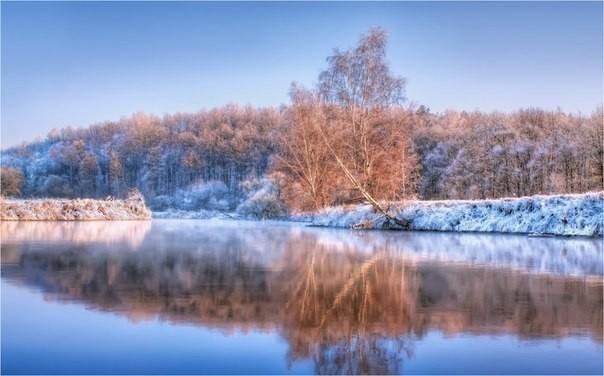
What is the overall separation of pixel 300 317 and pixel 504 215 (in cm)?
2066

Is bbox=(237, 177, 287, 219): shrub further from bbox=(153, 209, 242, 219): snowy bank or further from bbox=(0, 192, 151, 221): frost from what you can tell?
bbox=(0, 192, 151, 221): frost

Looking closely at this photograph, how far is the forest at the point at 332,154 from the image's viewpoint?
32.0 metres

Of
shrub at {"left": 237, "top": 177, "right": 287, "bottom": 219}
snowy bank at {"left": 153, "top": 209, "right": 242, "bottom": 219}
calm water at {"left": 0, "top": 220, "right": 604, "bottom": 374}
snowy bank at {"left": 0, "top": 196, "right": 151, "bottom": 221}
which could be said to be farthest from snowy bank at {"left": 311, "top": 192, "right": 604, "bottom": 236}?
snowy bank at {"left": 153, "top": 209, "right": 242, "bottom": 219}

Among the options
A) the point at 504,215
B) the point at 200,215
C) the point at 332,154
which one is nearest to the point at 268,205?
the point at 200,215

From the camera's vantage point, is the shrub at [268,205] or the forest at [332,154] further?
the shrub at [268,205]

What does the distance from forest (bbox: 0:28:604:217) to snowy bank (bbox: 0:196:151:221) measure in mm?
13819

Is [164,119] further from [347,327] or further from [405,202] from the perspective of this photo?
[347,327]

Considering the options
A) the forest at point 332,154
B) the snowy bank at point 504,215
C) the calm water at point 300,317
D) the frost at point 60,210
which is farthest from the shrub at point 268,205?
the calm water at point 300,317

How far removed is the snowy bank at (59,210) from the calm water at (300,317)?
3405cm

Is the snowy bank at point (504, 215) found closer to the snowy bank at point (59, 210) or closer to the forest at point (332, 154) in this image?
the forest at point (332, 154)

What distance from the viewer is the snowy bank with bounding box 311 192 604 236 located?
72.6 ft

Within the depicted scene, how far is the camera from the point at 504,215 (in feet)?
82.8

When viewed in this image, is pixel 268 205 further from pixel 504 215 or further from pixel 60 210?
pixel 504 215

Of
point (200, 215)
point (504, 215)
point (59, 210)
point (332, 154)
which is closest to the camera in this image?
point (504, 215)
